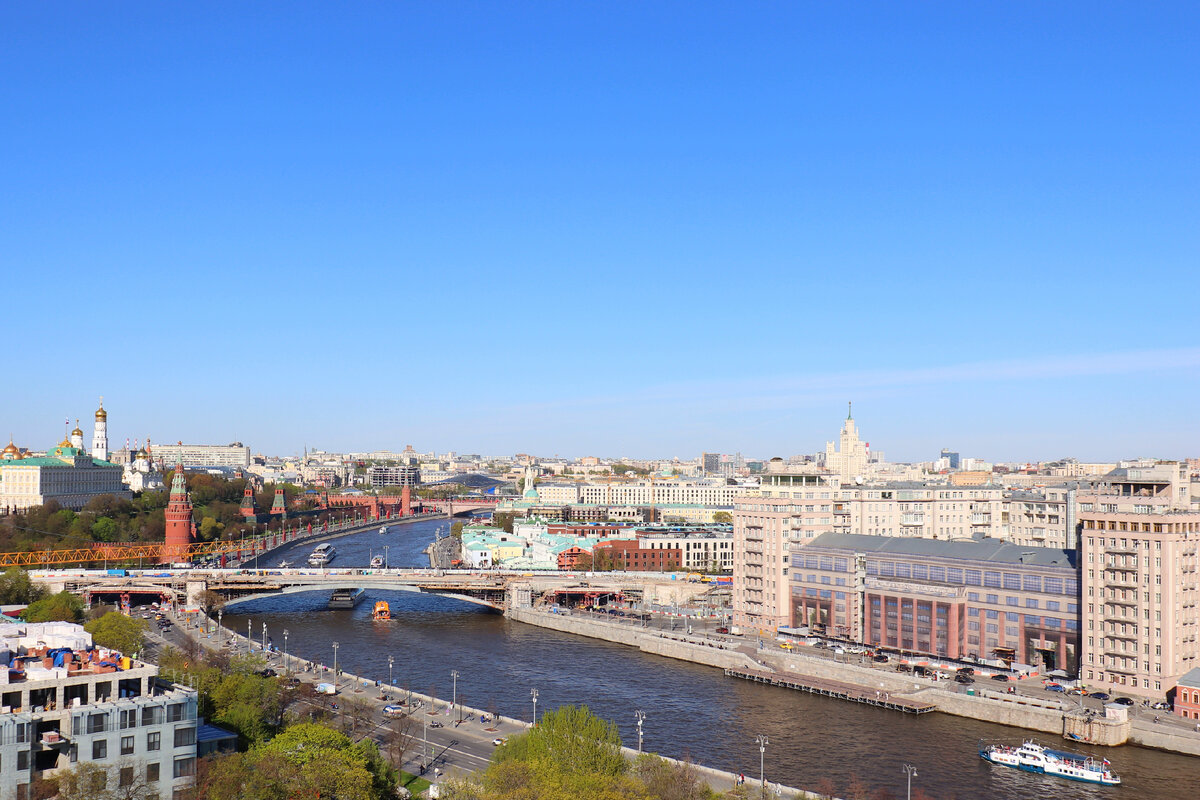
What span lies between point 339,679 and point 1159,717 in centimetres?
3089

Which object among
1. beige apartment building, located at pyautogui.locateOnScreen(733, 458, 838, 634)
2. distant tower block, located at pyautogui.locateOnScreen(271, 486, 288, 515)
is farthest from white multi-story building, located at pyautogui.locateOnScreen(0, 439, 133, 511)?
beige apartment building, located at pyautogui.locateOnScreen(733, 458, 838, 634)

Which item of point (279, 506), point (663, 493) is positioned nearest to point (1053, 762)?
point (279, 506)

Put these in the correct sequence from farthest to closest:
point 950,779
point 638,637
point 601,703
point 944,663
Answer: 1. point 638,637
2. point 944,663
3. point 601,703
4. point 950,779

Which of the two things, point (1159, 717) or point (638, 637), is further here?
point (638, 637)

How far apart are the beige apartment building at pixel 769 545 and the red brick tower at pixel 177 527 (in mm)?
51859

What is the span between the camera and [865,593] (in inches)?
2130

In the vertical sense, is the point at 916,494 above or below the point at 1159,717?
above

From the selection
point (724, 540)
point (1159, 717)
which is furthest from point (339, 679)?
point (724, 540)

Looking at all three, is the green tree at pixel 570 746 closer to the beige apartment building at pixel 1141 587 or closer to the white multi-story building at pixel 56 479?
the beige apartment building at pixel 1141 587

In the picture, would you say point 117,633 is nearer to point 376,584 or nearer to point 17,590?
point 17,590

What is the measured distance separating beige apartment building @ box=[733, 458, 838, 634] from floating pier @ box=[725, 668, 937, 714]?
7.59m

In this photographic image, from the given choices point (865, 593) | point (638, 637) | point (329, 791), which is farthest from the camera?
point (638, 637)

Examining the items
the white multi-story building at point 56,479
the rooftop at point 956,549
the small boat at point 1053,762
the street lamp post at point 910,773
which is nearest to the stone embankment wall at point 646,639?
the rooftop at point 956,549

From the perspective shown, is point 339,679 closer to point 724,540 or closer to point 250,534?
point 724,540
